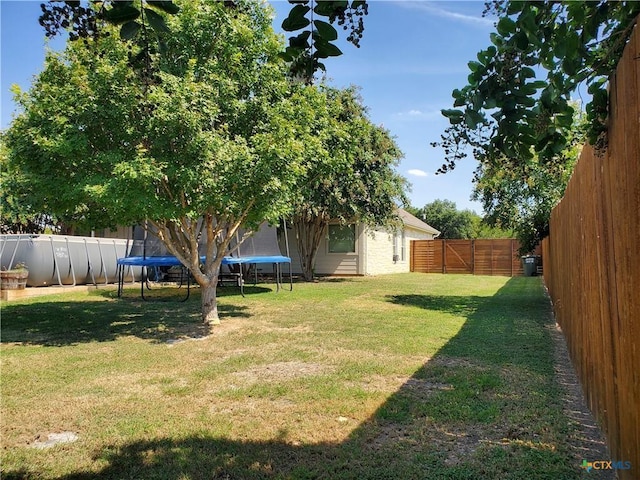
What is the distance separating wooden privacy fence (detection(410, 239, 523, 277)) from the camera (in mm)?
24531

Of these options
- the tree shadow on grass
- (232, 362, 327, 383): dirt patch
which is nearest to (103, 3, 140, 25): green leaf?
(232, 362, 327, 383): dirt patch

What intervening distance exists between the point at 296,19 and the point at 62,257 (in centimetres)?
1482

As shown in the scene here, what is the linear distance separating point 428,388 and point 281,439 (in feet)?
5.88

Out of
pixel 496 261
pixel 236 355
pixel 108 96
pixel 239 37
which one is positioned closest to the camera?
pixel 236 355

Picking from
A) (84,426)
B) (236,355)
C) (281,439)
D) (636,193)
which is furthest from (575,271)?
(84,426)

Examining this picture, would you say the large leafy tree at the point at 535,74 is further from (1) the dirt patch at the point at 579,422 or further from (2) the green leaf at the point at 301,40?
(1) the dirt patch at the point at 579,422

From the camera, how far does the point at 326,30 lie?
1787mm

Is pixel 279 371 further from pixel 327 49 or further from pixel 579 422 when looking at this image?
pixel 327 49

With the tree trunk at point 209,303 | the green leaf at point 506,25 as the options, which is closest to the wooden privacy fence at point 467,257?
the tree trunk at point 209,303

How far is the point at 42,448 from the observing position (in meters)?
3.28

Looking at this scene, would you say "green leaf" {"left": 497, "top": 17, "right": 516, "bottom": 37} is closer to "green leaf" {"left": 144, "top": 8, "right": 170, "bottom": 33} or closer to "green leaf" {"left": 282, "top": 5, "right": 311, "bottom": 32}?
"green leaf" {"left": 282, "top": 5, "right": 311, "bottom": 32}

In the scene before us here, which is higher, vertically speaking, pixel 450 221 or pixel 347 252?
pixel 450 221

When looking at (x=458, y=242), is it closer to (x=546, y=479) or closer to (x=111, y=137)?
(x=111, y=137)

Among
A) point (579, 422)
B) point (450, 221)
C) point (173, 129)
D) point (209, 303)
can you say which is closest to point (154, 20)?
point (579, 422)
